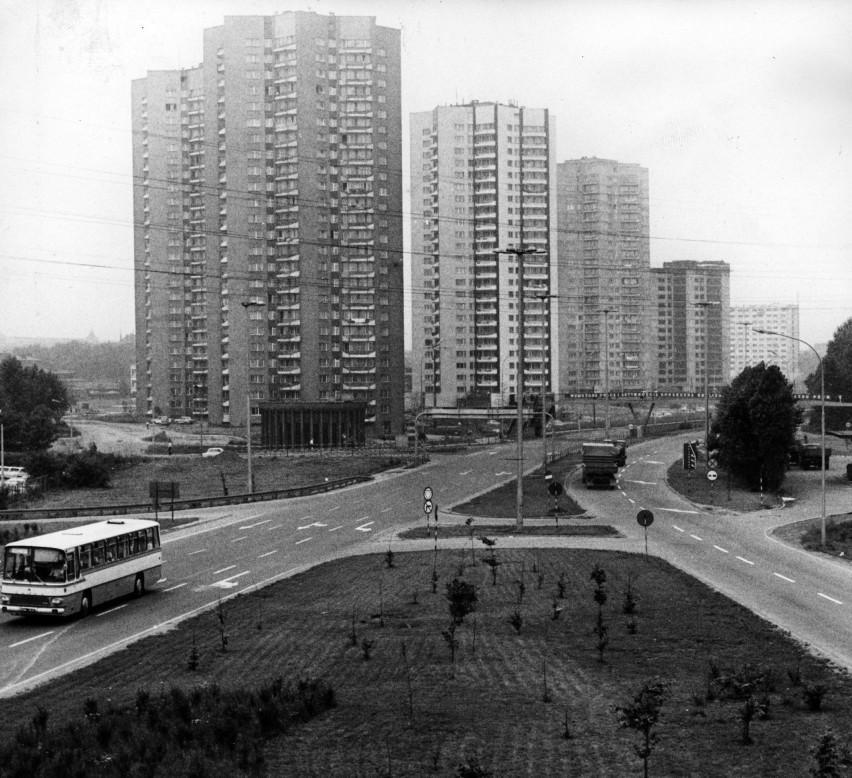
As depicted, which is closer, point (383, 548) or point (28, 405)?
point (383, 548)

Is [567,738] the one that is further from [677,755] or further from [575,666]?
[575,666]

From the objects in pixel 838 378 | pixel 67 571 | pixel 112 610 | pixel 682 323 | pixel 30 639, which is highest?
pixel 682 323

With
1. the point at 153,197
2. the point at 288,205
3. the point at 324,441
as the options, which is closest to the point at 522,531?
the point at 324,441

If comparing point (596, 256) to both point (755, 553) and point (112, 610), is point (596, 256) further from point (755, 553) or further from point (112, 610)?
point (112, 610)

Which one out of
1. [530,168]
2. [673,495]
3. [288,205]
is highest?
[530,168]

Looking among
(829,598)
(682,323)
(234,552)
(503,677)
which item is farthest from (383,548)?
(682,323)

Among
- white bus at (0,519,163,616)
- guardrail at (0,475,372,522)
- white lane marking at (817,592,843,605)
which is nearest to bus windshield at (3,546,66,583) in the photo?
white bus at (0,519,163,616)

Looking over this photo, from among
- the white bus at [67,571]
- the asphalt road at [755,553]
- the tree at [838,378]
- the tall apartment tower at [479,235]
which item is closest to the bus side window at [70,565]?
the white bus at [67,571]

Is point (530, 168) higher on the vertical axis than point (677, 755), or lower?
higher
